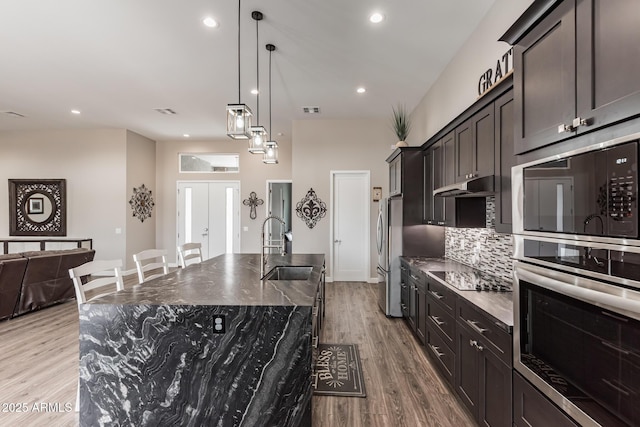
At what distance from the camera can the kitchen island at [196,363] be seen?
180 centimetres

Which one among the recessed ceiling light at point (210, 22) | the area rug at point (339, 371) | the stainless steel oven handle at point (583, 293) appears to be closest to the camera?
the stainless steel oven handle at point (583, 293)

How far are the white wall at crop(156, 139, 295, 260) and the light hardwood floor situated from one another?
4.10m

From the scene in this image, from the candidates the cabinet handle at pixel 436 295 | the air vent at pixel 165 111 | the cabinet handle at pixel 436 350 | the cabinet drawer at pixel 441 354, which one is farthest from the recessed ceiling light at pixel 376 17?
the air vent at pixel 165 111

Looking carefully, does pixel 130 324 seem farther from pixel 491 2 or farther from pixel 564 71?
pixel 491 2

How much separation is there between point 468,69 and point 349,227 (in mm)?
3771

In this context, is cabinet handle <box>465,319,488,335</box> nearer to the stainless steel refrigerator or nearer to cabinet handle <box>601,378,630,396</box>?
cabinet handle <box>601,378,630,396</box>

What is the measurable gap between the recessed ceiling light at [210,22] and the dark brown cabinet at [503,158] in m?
2.76

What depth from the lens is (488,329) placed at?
180cm

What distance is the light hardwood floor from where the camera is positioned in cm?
223

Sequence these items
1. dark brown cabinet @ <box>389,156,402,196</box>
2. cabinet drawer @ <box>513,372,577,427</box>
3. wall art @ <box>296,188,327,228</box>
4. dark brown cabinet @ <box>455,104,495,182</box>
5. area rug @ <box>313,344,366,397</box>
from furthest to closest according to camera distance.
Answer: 1. wall art @ <box>296,188,327,228</box>
2. dark brown cabinet @ <box>389,156,402,196</box>
3. area rug @ <box>313,344,366,397</box>
4. dark brown cabinet @ <box>455,104,495,182</box>
5. cabinet drawer @ <box>513,372,577,427</box>

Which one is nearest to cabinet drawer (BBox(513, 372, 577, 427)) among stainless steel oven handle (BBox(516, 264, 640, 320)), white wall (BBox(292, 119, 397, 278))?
stainless steel oven handle (BBox(516, 264, 640, 320))

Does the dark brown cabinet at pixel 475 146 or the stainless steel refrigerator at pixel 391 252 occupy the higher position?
the dark brown cabinet at pixel 475 146

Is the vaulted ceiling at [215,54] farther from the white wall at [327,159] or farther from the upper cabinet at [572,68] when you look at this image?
the upper cabinet at [572,68]

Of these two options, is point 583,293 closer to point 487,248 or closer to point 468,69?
point 487,248
